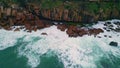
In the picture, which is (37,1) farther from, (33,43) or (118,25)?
(118,25)

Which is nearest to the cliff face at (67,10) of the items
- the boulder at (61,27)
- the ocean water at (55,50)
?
the boulder at (61,27)

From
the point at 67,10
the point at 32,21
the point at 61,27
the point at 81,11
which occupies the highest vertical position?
the point at 67,10

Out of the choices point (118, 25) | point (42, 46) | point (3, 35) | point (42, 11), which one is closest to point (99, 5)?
point (118, 25)

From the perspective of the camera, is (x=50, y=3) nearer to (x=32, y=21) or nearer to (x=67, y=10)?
(x=67, y=10)

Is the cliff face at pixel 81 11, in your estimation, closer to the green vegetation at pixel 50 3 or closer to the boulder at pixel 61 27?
the green vegetation at pixel 50 3

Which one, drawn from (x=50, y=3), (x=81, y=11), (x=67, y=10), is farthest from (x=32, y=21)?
(x=81, y=11)
